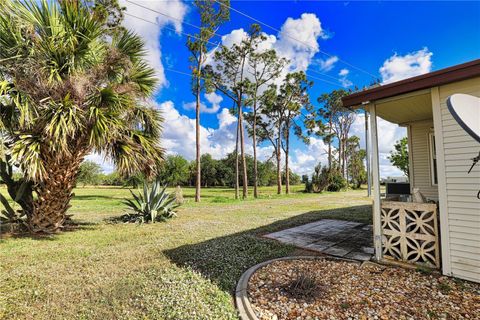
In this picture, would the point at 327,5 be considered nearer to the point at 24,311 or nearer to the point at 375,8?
the point at 375,8

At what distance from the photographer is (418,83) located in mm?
3275

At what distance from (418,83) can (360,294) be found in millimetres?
2935

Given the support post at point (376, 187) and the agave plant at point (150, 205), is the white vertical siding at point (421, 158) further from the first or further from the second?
the agave plant at point (150, 205)

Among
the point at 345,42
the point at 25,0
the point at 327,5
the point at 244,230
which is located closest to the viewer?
the point at 25,0

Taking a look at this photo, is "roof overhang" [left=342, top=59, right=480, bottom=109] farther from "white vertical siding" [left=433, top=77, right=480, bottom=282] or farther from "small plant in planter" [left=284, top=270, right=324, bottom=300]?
"small plant in planter" [left=284, top=270, right=324, bottom=300]

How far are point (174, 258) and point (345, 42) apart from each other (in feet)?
42.6

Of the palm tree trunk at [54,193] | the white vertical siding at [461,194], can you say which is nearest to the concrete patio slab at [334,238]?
the white vertical siding at [461,194]

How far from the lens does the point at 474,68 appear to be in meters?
2.84

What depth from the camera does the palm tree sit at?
14.6 ft

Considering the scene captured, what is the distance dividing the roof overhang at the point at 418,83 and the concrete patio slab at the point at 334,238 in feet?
8.55

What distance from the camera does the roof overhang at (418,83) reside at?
114 inches

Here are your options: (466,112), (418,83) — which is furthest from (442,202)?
(466,112)

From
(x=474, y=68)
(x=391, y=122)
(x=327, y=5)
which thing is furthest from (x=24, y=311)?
(x=327, y=5)

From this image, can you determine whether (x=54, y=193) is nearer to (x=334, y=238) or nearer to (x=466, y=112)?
(x=334, y=238)
